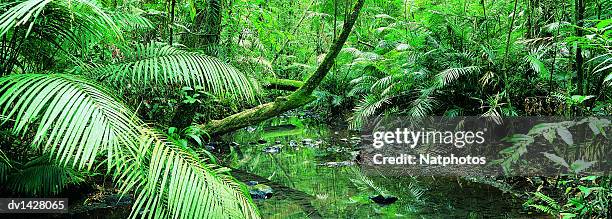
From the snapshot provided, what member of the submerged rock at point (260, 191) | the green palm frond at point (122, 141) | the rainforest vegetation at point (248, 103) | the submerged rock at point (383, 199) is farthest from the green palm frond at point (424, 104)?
the green palm frond at point (122, 141)

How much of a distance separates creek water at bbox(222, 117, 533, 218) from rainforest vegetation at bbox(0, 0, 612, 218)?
28 mm

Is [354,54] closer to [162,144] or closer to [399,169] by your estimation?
[399,169]

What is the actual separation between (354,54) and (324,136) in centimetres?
176

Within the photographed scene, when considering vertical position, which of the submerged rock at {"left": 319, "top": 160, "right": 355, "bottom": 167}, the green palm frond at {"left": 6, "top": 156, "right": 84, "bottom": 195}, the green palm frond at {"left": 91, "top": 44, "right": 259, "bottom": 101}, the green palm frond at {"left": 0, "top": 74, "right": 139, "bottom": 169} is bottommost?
the submerged rock at {"left": 319, "top": 160, "right": 355, "bottom": 167}

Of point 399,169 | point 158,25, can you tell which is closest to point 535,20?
point 399,169

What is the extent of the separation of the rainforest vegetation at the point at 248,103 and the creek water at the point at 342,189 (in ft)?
0.09

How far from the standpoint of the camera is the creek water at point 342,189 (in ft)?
14.2

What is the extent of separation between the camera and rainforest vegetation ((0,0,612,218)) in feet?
8.36

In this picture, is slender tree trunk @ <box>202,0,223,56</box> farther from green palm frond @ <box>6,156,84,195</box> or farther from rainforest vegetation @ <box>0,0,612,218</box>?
green palm frond @ <box>6,156,84,195</box>

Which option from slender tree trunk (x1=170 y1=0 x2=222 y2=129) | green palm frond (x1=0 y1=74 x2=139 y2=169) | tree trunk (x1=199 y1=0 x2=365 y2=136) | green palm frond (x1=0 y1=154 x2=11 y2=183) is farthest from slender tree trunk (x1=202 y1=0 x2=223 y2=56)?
green palm frond (x1=0 y1=74 x2=139 y2=169)

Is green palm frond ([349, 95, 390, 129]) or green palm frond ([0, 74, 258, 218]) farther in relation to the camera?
green palm frond ([349, 95, 390, 129])

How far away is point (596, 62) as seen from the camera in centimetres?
421

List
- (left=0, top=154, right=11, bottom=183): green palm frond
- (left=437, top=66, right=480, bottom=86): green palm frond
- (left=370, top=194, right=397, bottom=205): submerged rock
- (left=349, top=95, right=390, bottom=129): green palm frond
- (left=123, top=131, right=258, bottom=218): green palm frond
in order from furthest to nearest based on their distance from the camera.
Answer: (left=349, top=95, right=390, bottom=129): green palm frond
(left=437, top=66, right=480, bottom=86): green palm frond
(left=370, top=194, right=397, bottom=205): submerged rock
(left=0, top=154, right=11, bottom=183): green palm frond
(left=123, top=131, right=258, bottom=218): green palm frond

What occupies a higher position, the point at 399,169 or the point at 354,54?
the point at 354,54
